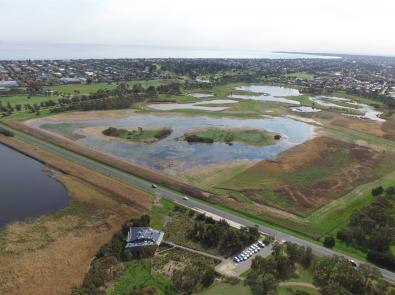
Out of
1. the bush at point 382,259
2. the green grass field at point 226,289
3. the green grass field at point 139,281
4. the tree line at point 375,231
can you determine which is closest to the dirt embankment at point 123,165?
the green grass field at point 139,281

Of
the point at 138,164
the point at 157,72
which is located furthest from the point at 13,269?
the point at 157,72

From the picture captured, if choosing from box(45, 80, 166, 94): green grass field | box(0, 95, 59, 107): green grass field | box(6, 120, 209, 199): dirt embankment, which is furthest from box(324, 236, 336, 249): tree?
box(45, 80, 166, 94): green grass field

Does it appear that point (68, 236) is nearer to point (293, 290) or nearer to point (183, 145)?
point (293, 290)

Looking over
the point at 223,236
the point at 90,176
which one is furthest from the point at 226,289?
the point at 90,176

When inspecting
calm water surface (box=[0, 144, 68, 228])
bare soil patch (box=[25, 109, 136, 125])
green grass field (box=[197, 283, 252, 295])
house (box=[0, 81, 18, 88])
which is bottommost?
calm water surface (box=[0, 144, 68, 228])

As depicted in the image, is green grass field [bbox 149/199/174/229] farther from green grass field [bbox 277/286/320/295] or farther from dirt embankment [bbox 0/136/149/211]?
green grass field [bbox 277/286/320/295]
